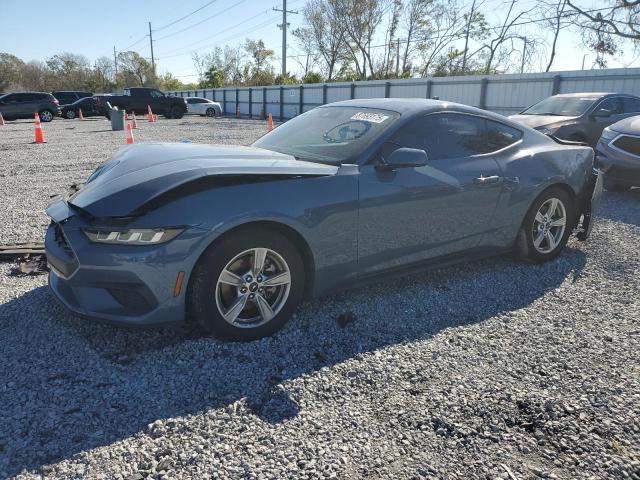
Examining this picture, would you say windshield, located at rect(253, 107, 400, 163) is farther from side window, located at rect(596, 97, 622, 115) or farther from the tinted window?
side window, located at rect(596, 97, 622, 115)

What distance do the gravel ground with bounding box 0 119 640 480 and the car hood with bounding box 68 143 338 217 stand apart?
881 millimetres

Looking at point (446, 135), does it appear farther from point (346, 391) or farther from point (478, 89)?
point (478, 89)

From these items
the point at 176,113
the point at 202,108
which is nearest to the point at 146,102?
the point at 176,113

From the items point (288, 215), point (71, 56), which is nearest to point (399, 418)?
point (288, 215)

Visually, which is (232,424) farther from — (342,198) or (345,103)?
(345,103)

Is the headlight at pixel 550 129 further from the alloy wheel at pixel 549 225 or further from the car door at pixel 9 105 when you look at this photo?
the car door at pixel 9 105

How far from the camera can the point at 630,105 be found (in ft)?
33.9

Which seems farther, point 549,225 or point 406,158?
point 549,225

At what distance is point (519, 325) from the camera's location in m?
3.38

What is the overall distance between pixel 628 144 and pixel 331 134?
6.00m

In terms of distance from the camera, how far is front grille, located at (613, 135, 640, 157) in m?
7.38

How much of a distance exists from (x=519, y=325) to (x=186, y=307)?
2262 millimetres

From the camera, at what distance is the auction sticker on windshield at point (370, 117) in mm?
3648

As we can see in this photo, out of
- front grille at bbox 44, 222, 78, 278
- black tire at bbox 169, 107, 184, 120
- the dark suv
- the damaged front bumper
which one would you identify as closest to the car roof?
the damaged front bumper
